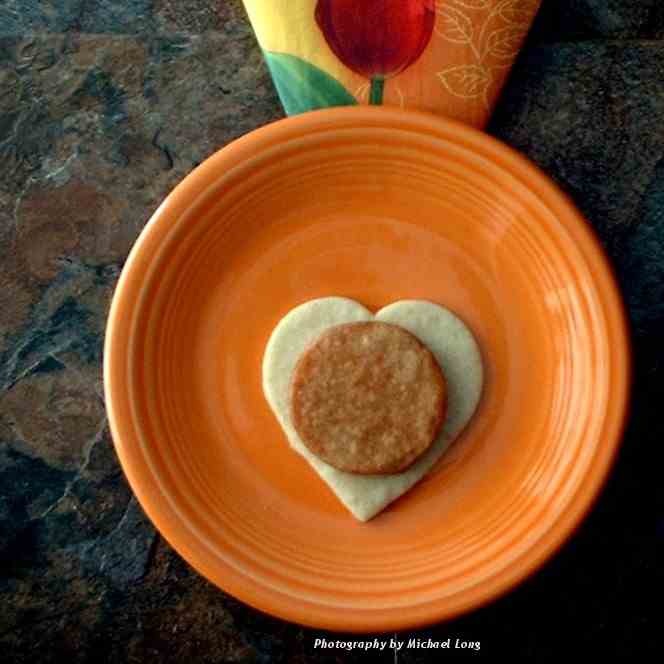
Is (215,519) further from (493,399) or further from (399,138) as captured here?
(399,138)

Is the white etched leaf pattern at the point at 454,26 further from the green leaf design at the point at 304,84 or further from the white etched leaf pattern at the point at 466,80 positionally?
the green leaf design at the point at 304,84

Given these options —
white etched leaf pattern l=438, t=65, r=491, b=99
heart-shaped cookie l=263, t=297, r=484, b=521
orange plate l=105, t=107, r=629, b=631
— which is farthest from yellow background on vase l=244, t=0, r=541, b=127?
heart-shaped cookie l=263, t=297, r=484, b=521

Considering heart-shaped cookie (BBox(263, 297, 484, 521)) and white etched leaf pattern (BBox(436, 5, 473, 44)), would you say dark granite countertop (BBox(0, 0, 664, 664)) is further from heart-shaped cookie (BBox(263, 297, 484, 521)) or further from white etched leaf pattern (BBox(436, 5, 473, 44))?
heart-shaped cookie (BBox(263, 297, 484, 521))

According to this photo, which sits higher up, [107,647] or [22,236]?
[22,236]

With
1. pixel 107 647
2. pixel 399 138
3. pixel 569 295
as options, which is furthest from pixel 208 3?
pixel 107 647

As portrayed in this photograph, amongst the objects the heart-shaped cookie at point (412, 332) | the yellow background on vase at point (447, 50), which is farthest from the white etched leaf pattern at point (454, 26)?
the heart-shaped cookie at point (412, 332)

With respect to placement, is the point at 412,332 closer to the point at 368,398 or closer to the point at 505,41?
the point at 368,398
